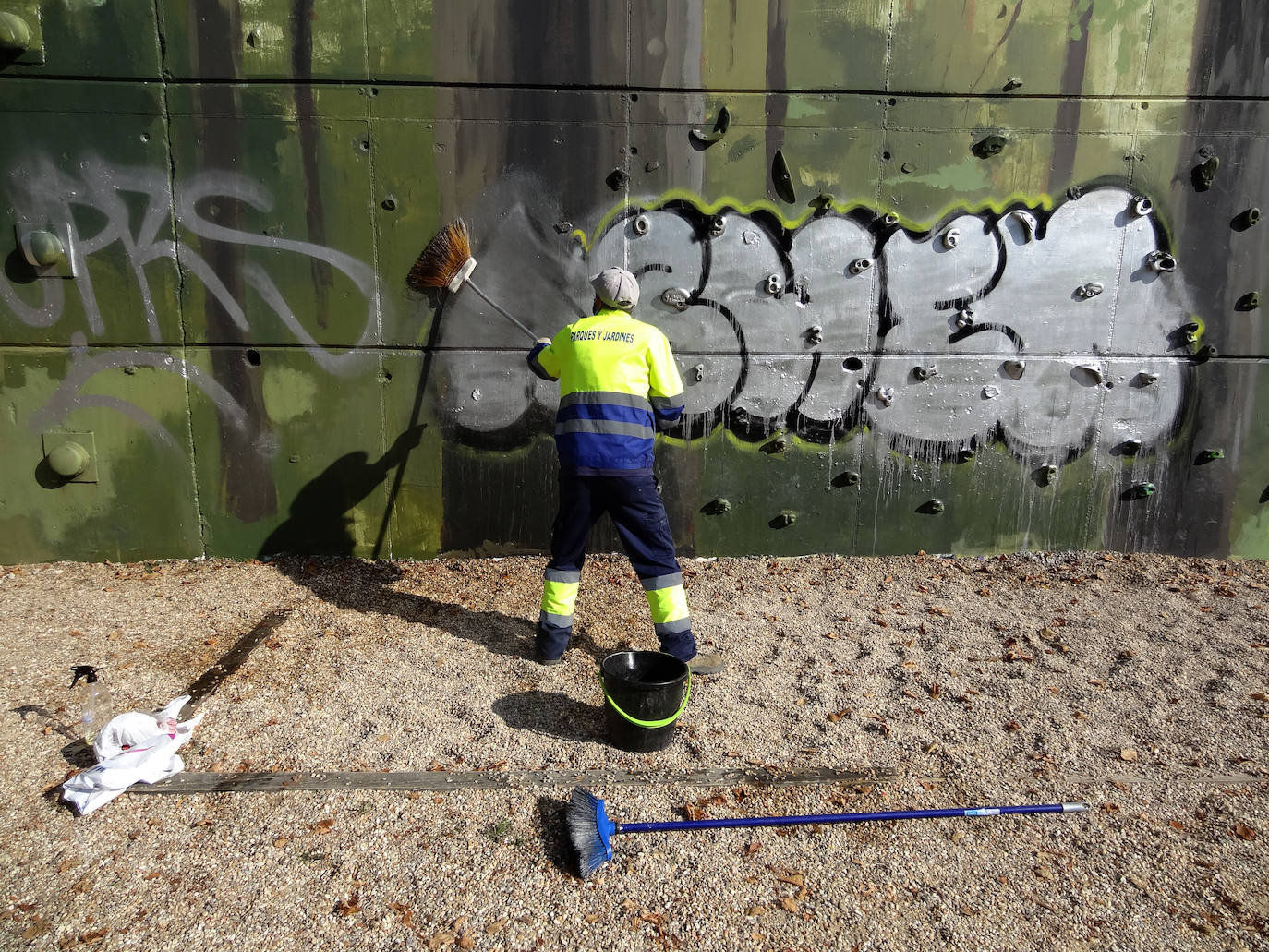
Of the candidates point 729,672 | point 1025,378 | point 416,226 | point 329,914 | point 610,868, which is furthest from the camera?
point 1025,378

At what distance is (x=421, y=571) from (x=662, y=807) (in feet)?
10.3

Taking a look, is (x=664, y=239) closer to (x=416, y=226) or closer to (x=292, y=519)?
(x=416, y=226)

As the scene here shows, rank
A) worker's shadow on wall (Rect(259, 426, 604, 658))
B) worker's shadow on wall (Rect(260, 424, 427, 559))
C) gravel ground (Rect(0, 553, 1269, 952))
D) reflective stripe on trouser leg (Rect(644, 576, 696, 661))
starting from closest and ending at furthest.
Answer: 1. gravel ground (Rect(0, 553, 1269, 952))
2. reflective stripe on trouser leg (Rect(644, 576, 696, 661))
3. worker's shadow on wall (Rect(259, 426, 604, 658))
4. worker's shadow on wall (Rect(260, 424, 427, 559))

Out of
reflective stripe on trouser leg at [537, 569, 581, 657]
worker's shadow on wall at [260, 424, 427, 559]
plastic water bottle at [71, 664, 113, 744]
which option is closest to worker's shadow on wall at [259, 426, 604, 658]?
worker's shadow on wall at [260, 424, 427, 559]

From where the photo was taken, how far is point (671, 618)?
3.95 m

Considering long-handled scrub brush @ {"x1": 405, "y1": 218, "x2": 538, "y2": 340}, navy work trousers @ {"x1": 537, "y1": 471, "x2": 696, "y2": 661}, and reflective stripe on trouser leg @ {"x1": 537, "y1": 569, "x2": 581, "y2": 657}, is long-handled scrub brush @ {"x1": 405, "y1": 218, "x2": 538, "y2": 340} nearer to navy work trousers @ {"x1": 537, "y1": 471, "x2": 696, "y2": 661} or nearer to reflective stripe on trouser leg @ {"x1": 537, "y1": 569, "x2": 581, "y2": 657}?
navy work trousers @ {"x1": 537, "y1": 471, "x2": 696, "y2": 661}

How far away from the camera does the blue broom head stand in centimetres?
263

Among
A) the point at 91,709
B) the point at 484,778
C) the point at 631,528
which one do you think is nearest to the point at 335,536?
the point at 91,709

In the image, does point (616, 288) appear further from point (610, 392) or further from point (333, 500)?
point (333, 500)

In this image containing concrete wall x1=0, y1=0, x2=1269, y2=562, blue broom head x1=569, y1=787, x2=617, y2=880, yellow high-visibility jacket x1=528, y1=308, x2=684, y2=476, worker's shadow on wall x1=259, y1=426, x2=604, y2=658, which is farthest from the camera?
worker's shadow on wall x1=259, y1=426, x2=604, y2=658

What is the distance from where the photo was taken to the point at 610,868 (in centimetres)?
265

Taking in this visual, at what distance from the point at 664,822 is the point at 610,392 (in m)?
2.04

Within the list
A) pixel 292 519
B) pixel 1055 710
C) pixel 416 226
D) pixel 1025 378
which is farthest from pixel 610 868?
pixel 1025 378

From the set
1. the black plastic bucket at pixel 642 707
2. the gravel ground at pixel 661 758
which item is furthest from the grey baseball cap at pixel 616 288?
the gravel ground at pixel 661 758
